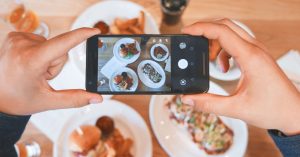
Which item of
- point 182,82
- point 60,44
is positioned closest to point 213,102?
point 182,82

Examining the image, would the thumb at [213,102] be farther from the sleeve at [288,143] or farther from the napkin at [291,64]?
the napkin at [291,64]

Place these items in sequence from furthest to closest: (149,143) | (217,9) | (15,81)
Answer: (217,9) < (149,143) < (15,81)

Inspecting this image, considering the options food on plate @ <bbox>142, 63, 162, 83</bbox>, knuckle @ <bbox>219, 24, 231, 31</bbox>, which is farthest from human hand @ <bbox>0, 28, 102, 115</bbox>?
knuckle @ <bbox>219, 24, 231, 31</bbox>

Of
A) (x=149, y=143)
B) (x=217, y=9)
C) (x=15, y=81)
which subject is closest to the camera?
(x=15, y=81)

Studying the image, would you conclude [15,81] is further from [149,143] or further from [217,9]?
[217,9]

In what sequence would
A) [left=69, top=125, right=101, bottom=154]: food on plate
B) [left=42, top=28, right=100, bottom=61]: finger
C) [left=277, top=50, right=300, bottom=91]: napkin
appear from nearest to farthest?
[left=42, top=28, right=100, bottom=61]: finger → [left=69, top=125, right=101, bottom=154]: food on plate → [left=277, top=50, right=300, bottom=91]: napkin

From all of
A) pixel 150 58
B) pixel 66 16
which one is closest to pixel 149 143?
pixel 150 58

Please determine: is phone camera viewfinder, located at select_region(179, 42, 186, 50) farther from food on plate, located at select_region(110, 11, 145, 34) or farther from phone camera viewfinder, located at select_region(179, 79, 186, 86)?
food on plate, located at select_region(110, 11, 145, 34)
